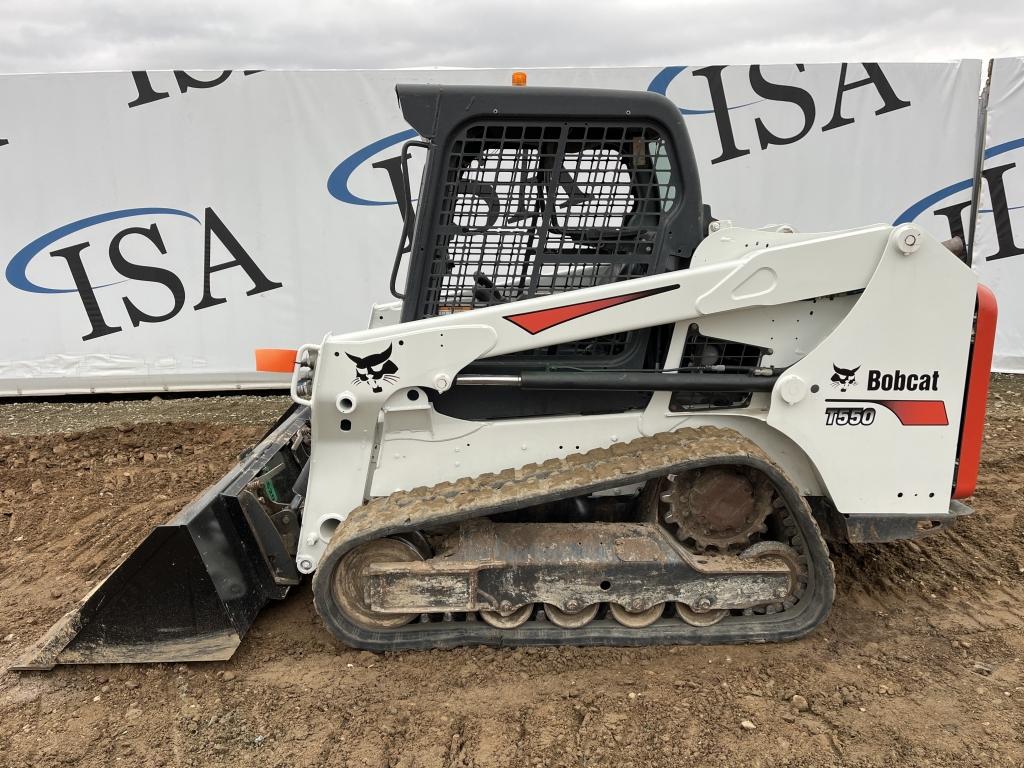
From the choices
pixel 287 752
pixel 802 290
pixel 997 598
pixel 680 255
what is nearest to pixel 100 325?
pixel 287 752

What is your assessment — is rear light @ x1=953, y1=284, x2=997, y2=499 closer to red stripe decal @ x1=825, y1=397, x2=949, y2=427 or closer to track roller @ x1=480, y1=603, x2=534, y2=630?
red stripe decal @ x1=825, y1=397, x2=949, y2=427

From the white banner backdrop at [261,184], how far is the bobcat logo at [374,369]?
14.5ft

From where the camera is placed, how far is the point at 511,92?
260 cm

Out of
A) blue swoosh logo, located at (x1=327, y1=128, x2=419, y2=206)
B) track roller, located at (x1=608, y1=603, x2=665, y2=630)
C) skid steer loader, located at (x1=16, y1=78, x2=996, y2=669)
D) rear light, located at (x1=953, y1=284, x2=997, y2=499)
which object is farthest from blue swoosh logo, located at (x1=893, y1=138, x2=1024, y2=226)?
track roller, located at (x1=608, y1=603, x2=665, y2=630)

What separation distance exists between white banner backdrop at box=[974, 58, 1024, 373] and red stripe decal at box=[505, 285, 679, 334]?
622cm

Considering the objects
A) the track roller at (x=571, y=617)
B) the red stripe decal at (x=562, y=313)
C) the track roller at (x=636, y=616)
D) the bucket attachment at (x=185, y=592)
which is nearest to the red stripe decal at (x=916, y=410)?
the red stripe decal at (x=562, y=313)

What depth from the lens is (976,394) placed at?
9.06 feet

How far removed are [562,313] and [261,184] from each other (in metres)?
5.29

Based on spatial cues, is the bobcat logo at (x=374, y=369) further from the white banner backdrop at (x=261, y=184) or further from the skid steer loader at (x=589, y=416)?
the white banner backdrop at (x=261, y=184)

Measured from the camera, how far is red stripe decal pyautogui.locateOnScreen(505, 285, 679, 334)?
2.64 m

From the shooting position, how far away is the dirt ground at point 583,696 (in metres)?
2.35

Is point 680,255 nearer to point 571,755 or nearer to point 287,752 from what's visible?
point 571,755

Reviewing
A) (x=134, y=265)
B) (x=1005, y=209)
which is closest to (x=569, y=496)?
(x=134, y=265)

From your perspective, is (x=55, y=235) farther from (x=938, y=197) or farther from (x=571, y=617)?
(x=938, y=197)
